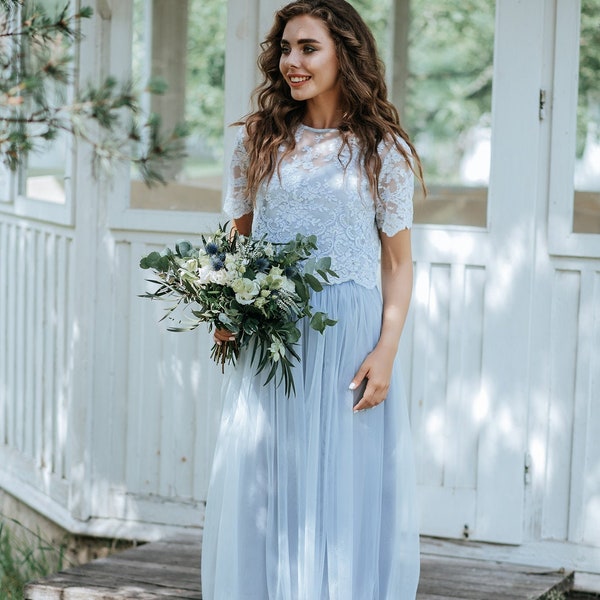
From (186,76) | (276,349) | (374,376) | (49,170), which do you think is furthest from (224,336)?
(186,76)

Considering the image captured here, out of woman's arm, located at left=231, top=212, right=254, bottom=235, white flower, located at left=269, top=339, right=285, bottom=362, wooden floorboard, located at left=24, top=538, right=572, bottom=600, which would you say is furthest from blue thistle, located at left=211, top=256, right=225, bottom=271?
wooden floorboard, located at left=24, top=538, right=572, bottom=600

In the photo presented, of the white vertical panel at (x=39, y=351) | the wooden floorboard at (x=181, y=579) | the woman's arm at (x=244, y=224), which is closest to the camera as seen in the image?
the woman's arm at (x=244, y=224)

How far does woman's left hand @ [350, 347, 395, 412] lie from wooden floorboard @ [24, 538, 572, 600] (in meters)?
0.94

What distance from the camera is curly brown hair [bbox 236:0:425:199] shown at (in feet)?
9.49

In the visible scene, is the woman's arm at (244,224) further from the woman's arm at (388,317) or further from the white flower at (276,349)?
the white flower at (276,349)

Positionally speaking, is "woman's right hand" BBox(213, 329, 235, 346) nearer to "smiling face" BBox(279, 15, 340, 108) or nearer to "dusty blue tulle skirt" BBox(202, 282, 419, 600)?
"dusty blue tulle skirt" BBox(202, 282, 419, 600)

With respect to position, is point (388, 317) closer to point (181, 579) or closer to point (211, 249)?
point (211, 249)

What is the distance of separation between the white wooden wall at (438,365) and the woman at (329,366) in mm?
925

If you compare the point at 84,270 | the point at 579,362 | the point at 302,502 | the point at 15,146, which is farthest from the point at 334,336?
the point at 84,270

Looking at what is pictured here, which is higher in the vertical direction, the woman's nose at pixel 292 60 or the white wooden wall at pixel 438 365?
the woman's nose at pixel 292 60

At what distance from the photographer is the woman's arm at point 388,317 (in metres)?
2.88

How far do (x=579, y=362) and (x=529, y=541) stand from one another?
0.65 m

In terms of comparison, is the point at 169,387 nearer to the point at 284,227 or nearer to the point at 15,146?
the point at 284,227

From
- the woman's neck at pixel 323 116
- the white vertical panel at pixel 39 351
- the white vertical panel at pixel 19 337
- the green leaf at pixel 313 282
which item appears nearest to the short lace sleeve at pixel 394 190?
the woman's neck at pixel 323 116
